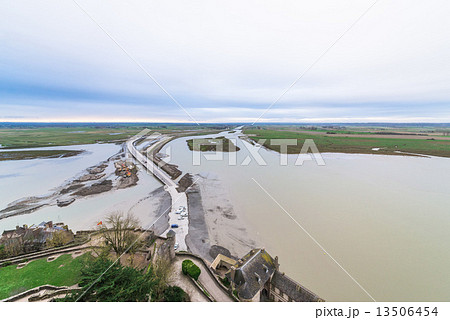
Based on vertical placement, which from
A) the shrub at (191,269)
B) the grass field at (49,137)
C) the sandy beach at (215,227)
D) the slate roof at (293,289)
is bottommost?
the sandy beach at (215,227)

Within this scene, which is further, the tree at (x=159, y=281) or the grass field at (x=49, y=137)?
the grass field at (x=49, y=137)

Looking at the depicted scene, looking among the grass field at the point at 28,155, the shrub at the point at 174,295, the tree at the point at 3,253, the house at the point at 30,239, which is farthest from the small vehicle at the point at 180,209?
the grass field at the point at 28,155

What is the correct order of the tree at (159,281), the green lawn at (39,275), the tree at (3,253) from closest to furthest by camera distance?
the tree at (159,281) < the green lawn at (39,275) < the tree at (3,253)

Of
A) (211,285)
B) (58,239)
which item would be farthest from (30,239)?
(211,285)

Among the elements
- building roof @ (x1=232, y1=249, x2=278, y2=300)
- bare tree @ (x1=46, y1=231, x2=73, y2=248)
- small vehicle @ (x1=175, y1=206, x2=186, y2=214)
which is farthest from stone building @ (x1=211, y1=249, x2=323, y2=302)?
bare tree @ (x1=46, y1=231, x2=73, y2=248)

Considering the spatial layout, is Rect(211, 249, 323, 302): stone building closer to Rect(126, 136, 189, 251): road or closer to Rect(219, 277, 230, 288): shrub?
Rect(219, 277, 230, 288): shrub

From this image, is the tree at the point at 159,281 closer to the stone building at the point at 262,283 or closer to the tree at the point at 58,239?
the stone building at the point at 262,283

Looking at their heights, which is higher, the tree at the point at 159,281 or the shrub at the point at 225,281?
the tree at the point at 159,281

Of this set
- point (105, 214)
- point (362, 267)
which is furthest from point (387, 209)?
point (105, 214)
